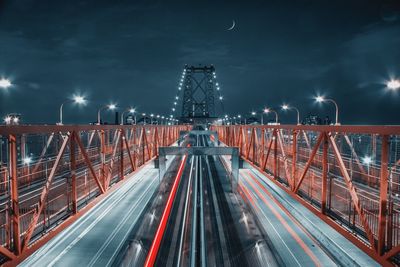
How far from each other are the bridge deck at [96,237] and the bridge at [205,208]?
58 mm

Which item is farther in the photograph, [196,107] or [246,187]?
[196,107]

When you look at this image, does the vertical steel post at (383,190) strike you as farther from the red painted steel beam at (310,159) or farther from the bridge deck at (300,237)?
the bridge deck at (300,237)

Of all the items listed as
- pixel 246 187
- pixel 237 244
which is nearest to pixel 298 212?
pixel 237 244

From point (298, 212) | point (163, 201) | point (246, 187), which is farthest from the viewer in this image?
point (246, 187)

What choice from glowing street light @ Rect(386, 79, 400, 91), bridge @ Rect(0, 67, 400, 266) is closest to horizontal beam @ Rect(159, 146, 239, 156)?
bridge @ Rect(0, 67, 400, 266)

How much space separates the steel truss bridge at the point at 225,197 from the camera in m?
5.48

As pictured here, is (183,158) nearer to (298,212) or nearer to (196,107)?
(298,212)

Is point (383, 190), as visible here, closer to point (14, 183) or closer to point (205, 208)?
point (14, 183)

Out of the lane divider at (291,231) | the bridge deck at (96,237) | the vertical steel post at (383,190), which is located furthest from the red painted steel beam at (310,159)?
the bridge deck at (96,237)

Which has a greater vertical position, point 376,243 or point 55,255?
point 376,243

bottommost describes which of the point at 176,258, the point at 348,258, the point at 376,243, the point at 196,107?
the point at 176,258

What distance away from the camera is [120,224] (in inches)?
623

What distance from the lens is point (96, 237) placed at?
45.1 ft

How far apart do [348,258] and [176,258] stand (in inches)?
317
